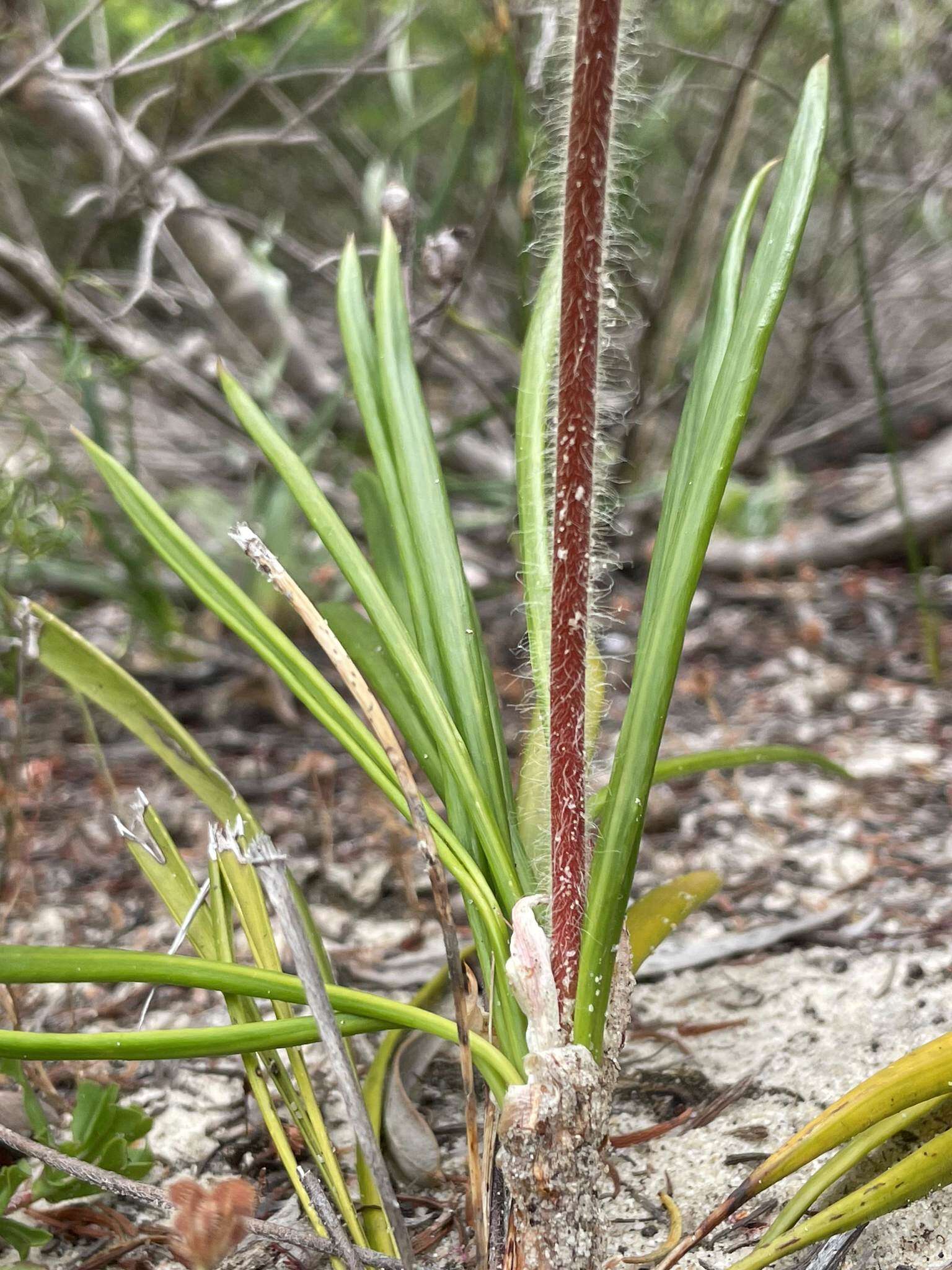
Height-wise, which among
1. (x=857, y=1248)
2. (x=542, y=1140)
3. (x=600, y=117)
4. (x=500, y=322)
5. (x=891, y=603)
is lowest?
(x=857, y=1248)

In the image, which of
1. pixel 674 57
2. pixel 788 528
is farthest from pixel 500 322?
pixel 788 528

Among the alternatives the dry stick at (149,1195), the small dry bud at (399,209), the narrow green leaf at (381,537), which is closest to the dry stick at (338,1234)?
the dry stick at (149,1195)

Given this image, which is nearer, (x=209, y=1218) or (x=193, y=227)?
(x=209, y=1218)

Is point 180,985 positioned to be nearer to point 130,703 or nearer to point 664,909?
point 130,703

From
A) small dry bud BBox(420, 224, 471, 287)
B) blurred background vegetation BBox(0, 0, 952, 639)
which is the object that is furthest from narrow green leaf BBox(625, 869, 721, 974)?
small dry bud BBox(420, 224, 471, 287)

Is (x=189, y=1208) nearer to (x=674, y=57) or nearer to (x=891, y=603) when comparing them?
(x=891, y=603)

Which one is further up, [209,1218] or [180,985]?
[180,985]

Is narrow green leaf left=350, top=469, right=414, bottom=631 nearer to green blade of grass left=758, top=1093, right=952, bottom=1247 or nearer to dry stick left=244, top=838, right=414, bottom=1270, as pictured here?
dry stick left=244, top=838, right=414, bottom=1270

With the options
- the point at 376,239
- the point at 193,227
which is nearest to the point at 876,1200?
the point at 376,239
